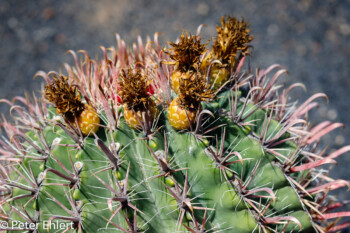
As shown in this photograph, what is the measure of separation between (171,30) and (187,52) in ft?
14.1

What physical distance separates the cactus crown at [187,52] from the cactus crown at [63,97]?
480mm

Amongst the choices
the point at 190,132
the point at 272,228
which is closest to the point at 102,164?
the point at 190,132

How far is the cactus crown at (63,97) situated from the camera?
4.85ft

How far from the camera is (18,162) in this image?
1.77 m

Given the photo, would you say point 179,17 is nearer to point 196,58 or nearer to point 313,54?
point 313,54

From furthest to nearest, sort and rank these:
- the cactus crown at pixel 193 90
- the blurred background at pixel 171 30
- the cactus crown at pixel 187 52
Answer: the blurred background at pixel 171 30, the cactus crown at pixel 187 52, the cactus crown at pixel 193 90

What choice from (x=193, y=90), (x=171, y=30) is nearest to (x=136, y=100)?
(x=193, y=90)

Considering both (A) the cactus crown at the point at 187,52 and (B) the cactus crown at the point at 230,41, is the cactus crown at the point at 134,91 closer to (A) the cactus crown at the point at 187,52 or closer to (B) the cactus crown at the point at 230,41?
(A) the cactus crown at the point at 187,52

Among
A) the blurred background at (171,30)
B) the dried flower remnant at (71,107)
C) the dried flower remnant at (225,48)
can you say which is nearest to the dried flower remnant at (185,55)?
the dried flower remnant at (225,48)

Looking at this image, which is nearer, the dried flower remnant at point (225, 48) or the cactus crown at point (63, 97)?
the cactus crown at point (63, 97)

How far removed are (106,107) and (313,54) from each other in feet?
14.9

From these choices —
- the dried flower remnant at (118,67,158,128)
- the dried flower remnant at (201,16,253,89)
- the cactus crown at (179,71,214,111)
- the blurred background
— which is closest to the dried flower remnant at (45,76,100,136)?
the dried flower remnant at (118,67,158,128)

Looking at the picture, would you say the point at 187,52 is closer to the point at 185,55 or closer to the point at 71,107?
the point at 185,55

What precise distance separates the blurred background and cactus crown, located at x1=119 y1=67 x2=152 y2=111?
390 centimetres
